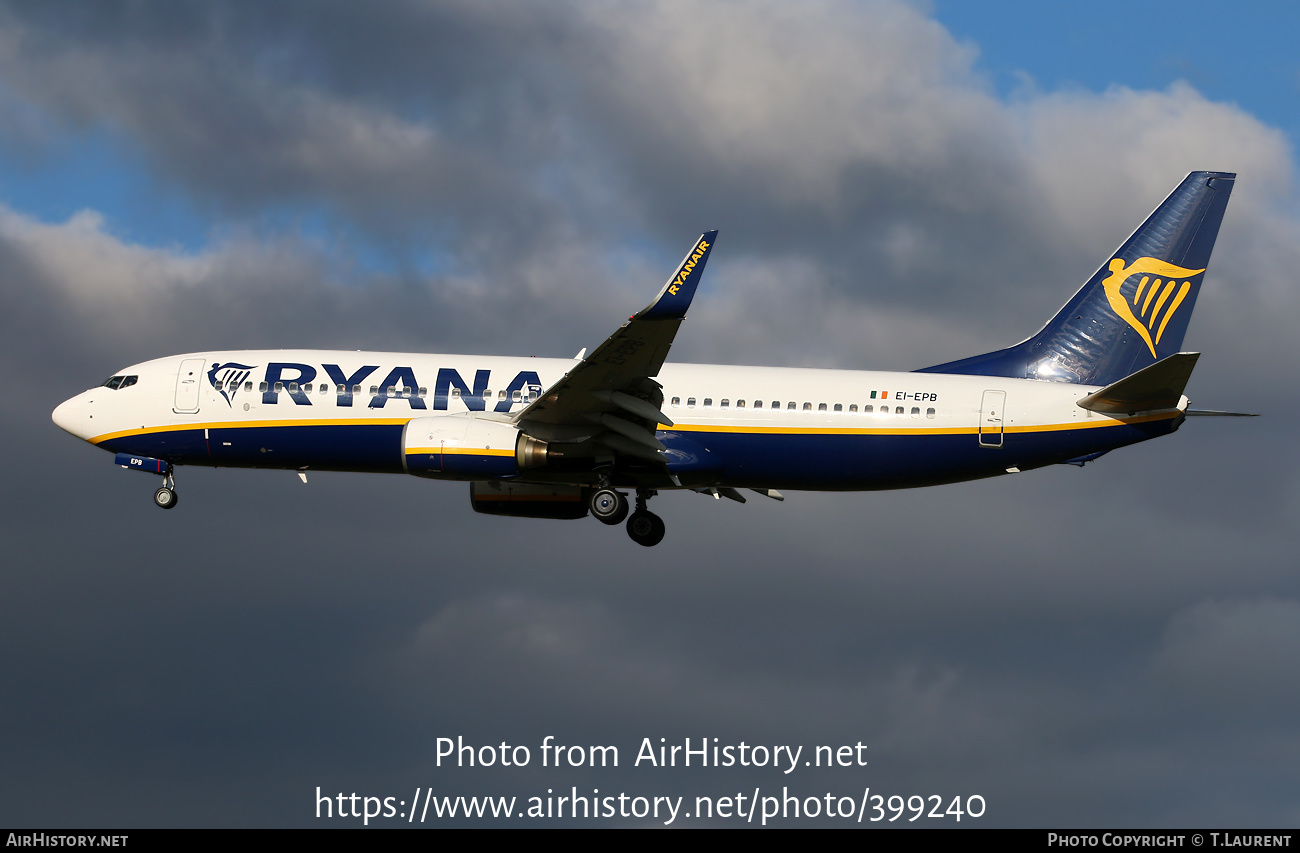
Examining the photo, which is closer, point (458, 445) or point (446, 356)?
point (458, 445)

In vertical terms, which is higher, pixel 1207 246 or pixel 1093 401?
pixel 1207 246

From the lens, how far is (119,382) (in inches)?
1715

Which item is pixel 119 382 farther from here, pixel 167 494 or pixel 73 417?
pixel 167 494

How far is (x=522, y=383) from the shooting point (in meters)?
40.8

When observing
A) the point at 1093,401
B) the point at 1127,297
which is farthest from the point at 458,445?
the point at 1127,297

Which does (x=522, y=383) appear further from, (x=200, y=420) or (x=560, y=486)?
(x=200, y=420)

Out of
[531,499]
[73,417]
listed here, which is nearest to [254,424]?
[73,417]

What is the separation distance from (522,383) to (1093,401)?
16.2 meters

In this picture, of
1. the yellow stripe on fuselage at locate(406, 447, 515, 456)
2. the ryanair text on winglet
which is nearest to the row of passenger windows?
the ryanair text on winglet

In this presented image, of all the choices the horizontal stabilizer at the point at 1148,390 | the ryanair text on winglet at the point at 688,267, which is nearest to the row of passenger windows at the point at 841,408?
the horizontal stabilizer at the point at 1148,390

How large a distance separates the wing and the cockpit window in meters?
13.3

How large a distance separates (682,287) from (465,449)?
8291 millimetres

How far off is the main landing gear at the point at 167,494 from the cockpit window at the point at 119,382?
9.74 feet

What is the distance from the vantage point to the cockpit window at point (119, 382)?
142ft
